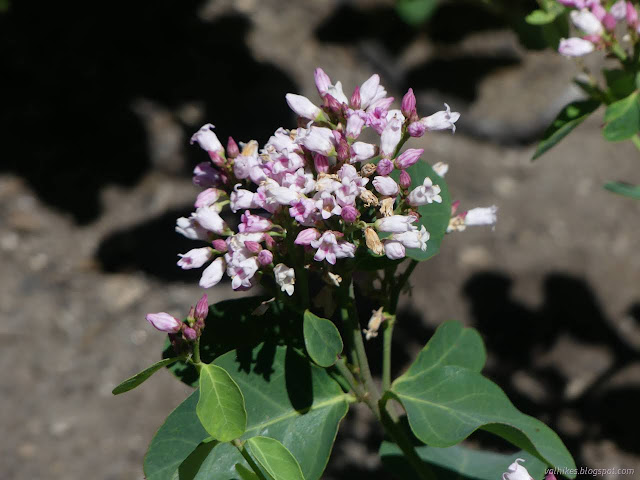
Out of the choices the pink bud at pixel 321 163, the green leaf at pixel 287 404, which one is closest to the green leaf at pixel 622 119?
the pink bud at pixel 321 163

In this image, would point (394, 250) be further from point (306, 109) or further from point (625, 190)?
point (625, 190)

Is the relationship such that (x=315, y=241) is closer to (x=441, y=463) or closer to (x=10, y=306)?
(x=441, y=463)

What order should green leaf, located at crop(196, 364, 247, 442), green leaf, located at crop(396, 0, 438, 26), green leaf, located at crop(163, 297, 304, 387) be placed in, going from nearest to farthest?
green leaf, located at crop(196, 364, 247, 442) → green leaf, located at crop(163, 297, 304, 387) → green leaf, located at crop(396, 0, 438, 26)

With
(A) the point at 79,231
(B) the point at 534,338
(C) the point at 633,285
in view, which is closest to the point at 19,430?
(A) the point at 79,231

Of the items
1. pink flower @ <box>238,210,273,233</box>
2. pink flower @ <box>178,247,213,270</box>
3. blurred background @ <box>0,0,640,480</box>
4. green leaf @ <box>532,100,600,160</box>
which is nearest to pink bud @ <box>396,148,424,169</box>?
pink flower @ <box>238,210,273,233</box>

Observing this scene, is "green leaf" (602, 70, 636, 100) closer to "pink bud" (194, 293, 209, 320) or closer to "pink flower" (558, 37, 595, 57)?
"pink flower" (558, 37, 595, 57)

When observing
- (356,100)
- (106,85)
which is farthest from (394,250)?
(106,85)
